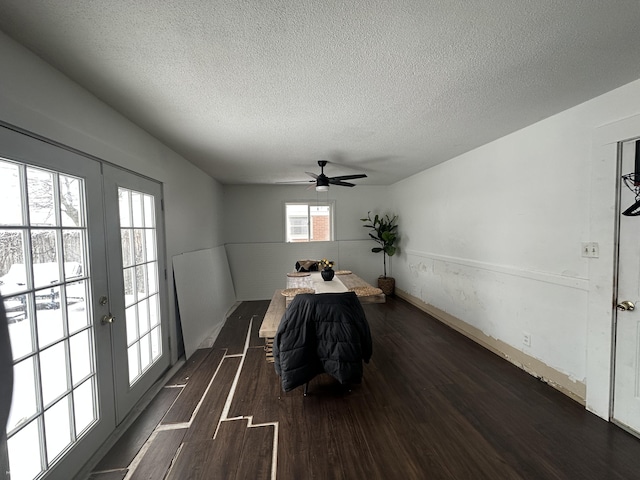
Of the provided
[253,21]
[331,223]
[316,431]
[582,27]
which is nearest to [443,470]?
[316,431]

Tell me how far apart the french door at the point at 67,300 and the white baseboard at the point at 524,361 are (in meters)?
3.63

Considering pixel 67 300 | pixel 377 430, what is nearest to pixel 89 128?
pixel 67 300

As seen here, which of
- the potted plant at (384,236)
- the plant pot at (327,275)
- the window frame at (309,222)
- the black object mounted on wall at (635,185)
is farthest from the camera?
the window frame at (309,222)

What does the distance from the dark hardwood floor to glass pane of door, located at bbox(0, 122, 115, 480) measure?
0.36 metres

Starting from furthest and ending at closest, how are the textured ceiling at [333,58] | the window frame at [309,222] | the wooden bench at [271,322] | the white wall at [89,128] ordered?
the window frame at [309,222] → the wooden bench at [271,322] → the white wall at [89,128] → the textured ceiling at [333,58]

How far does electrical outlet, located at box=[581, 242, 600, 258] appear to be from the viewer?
205cm

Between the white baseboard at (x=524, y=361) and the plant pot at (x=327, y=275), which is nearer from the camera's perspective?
the white baseboard at (x=524, y=361)

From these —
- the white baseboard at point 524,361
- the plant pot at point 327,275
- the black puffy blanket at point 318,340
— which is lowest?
the white baseboard at point 524,361

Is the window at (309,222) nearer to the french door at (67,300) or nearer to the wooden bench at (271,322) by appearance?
the wooden bench at (271,322)

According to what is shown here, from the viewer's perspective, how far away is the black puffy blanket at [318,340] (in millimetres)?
2131

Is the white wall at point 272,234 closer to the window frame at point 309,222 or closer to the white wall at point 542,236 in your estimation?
the window frame at point 309,222

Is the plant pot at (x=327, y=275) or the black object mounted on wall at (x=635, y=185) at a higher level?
the black object mounted on wall at (x=635, y=185)

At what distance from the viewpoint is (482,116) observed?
2.35 metres

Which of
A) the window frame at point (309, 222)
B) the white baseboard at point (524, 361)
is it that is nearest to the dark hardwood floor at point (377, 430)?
the white baseboard at point (524, 361)
